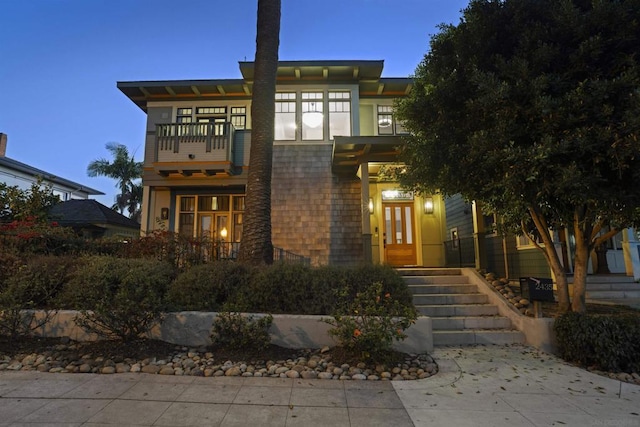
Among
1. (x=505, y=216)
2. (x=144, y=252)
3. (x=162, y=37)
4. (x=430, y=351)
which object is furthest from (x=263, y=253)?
(x=162, y=37)

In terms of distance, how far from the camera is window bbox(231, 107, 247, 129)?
12094 millimetres

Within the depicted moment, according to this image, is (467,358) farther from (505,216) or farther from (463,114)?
(463,114)

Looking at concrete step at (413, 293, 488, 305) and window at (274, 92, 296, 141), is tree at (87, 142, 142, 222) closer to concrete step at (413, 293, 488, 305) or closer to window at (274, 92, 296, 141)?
window at (274, 92, 296, 141)

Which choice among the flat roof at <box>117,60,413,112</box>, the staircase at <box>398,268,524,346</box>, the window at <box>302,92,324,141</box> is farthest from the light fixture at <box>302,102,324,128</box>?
the staircase at <box>398,268,524,346</box>

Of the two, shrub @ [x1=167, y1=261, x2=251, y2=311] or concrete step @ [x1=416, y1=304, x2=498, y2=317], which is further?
concrete step @ [x1=416, y1=304, x2=498, y2=317]

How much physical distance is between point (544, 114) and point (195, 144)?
954 cm

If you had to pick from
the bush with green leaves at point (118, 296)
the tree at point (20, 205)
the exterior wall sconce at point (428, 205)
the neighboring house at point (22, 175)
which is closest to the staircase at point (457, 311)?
the exterior wall sconce at point (428, 205)

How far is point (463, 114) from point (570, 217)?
90.3 inches

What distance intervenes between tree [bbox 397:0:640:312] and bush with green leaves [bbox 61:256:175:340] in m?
4.89

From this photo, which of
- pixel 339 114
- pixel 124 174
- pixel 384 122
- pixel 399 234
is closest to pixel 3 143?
pixel 124 174

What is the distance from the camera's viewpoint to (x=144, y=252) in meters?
7.75

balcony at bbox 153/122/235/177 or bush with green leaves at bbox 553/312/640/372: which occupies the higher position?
balcony at bbox 153/122/235/177

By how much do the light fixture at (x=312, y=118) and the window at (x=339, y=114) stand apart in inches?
14.2

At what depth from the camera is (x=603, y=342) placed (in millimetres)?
4332
